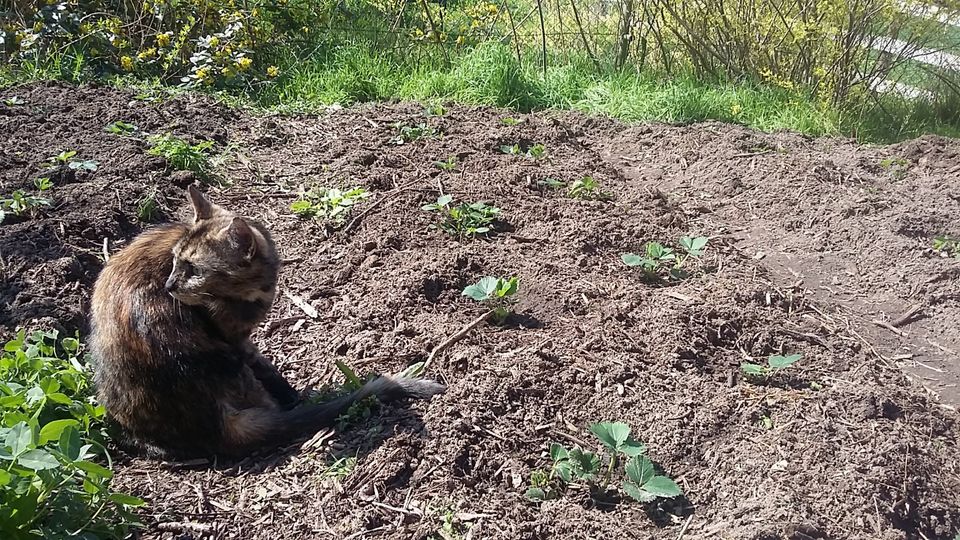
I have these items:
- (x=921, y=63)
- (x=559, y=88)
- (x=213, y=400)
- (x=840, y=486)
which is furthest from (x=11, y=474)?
(x=921, y=63)

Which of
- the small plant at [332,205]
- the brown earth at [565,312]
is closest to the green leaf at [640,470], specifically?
the brown earth at [565,312]

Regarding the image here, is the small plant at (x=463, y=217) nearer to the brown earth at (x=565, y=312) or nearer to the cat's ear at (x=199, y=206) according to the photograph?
the brown earth at (x=565, y=312)

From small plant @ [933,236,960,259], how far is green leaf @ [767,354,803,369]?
1.87 meters

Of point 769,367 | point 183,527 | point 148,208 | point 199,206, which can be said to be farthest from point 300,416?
point 148,208

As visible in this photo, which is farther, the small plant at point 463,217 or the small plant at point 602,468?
the small plant at point 463,217

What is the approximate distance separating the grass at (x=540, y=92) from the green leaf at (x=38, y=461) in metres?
4.90

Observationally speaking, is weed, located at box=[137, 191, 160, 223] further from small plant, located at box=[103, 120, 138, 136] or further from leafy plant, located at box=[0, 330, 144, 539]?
leafy plant, located at box=[0, 330, 144, 539]

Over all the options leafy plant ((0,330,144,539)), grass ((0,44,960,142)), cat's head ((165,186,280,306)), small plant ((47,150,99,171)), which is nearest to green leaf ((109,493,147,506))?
leafy plant ((0,330,144,539))

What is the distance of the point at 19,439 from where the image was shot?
232 cm

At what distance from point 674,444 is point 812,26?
541cm

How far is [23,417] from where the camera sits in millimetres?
2496

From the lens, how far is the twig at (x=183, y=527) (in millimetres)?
2705

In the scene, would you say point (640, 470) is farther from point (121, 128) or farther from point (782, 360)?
point (121, 128)

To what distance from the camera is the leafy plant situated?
7.52 ft
